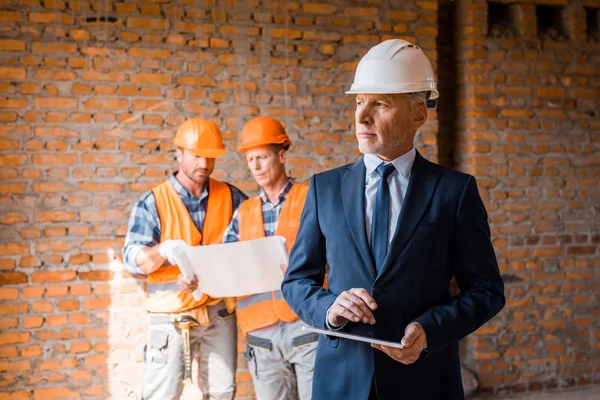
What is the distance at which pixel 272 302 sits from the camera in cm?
334

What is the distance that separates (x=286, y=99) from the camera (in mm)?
4664

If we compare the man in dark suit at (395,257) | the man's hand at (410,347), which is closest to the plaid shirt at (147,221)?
the man in dark suit at (395,257)

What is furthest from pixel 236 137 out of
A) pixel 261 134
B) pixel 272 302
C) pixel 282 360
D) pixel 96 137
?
pixel 282 360

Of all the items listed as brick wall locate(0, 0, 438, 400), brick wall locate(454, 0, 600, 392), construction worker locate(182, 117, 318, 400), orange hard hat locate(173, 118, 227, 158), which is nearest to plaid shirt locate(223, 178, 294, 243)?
construction worker locate(182, 117, 318, 400)

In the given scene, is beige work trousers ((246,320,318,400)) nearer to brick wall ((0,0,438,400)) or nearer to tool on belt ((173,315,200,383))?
tool on belt ((173,315,200,383))

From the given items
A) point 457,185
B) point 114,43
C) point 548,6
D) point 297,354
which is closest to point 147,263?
point 297,354

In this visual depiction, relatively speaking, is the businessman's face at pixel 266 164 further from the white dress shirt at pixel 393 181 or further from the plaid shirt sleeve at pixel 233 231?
the white dress shirt at pixel 393 181

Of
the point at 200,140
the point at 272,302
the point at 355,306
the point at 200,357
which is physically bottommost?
the point at 200,357

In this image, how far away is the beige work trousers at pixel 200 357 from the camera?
3471 millimetres

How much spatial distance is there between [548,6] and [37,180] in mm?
3863

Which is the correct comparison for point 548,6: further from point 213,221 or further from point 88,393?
point 88,393

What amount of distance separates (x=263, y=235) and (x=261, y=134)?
0.52m

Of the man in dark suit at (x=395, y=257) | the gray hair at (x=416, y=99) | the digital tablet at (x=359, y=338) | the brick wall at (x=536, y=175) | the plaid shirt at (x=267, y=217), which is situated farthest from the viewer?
the brick wall at (x=536, y=175)

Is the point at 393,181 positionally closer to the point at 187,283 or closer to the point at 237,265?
the point at 237,265
